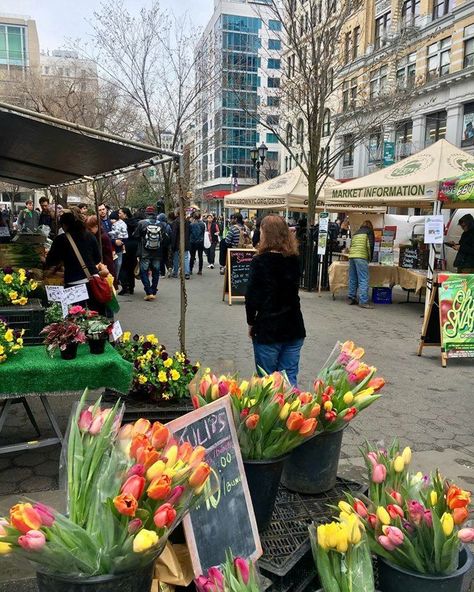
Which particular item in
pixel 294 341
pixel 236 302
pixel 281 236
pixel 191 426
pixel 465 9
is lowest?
pixel 236 302

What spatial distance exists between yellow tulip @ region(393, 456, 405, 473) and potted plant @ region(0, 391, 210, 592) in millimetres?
779

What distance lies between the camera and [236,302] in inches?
427

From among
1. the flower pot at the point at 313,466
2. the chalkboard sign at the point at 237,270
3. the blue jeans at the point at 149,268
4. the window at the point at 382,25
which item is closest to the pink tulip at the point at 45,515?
the flower pot at the point at 313,466

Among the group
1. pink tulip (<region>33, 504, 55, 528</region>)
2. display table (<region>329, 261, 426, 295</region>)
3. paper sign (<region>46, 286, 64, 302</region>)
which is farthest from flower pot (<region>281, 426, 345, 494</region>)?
display table (<region>329, 261, 426, 295</region>)

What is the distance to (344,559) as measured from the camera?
147cm

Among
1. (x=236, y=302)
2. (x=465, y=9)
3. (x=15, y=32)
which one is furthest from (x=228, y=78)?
(x=15, y=32)

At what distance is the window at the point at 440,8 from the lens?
95.1ft

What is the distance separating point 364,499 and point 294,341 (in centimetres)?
242

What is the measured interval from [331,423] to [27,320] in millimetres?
2619

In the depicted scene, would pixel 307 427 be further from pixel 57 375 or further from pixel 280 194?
pixel 280 194

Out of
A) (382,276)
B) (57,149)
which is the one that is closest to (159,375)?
(57,149)

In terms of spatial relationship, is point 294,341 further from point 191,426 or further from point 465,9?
point 465,9

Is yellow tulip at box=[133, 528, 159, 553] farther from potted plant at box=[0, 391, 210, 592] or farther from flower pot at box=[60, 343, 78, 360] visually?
flower pot at box=[60, 343, 78, 360]

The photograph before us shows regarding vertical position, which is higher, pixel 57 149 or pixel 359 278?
pixel 57 149
